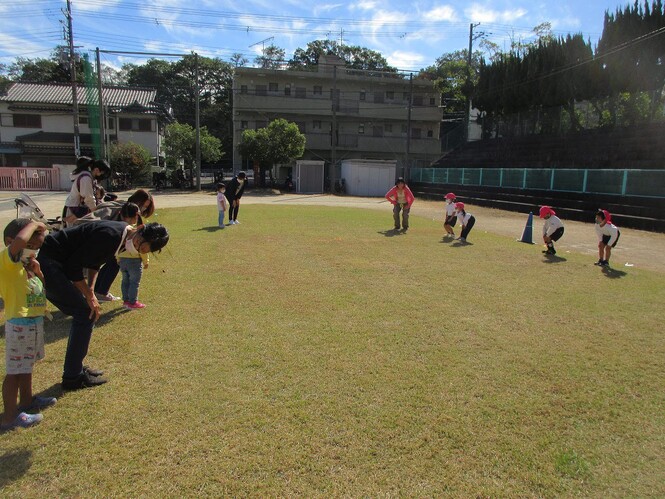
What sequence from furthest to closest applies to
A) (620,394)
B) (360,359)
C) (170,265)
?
(170,265) < (360,359) < (620,394)

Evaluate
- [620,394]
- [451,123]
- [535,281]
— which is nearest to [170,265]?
[535,281]

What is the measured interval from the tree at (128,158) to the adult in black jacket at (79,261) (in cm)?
3118

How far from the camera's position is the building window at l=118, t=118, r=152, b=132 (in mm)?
38375

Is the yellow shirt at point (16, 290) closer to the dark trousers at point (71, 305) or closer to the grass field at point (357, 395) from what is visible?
the dark trousers at point (71, 305)

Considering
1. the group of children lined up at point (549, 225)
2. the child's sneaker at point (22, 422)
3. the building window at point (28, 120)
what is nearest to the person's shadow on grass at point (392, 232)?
the group of children lined up at point (549, 225)

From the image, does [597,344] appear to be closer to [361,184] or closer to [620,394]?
[620,394]

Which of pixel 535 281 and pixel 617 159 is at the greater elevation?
pixel 617 159

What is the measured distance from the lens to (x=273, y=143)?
3375 centimetres

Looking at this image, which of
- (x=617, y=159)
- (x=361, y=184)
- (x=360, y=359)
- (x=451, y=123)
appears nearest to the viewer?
(x=360, y=359)

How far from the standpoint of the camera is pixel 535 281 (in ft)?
25.8

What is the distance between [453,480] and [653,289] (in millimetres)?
6638

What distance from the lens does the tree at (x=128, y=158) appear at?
31734 mm

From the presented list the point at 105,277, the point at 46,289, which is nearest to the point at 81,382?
the point at 46,289

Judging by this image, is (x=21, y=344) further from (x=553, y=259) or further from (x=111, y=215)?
(x=553, y=259)
